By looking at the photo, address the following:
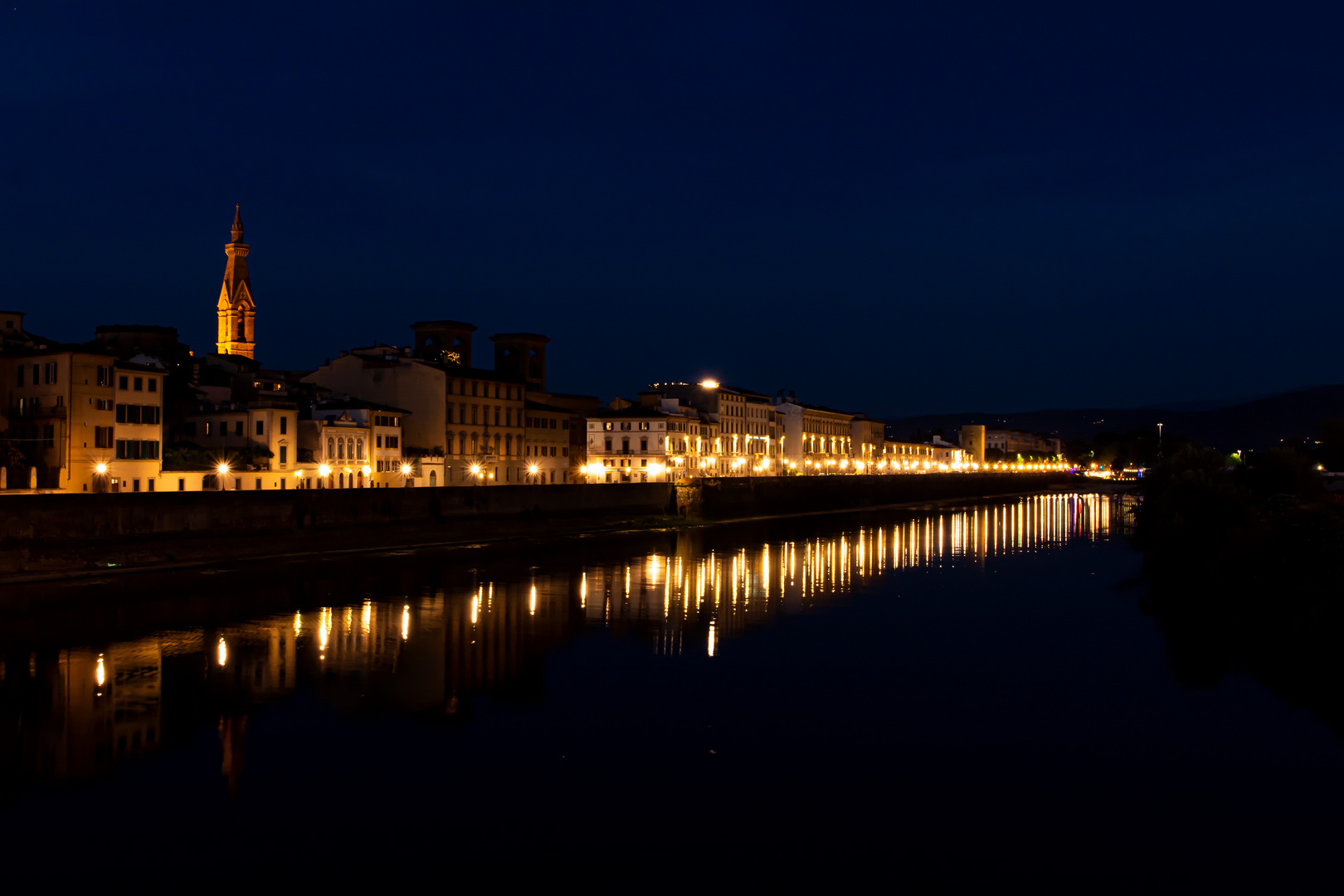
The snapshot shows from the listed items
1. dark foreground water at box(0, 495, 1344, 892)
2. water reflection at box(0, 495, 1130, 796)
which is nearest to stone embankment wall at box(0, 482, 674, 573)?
dark foreground water at box(0, 495, 1344, 892)

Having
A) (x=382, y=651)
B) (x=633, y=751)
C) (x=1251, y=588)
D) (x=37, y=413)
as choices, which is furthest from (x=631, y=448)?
(x=633, y=751)

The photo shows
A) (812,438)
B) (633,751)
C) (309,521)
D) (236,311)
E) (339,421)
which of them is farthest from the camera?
(812,438)

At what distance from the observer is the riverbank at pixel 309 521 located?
3189cm

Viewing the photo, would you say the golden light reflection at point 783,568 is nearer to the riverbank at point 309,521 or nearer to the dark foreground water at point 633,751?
the dark foreground water at point 633,751

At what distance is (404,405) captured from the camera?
207ft

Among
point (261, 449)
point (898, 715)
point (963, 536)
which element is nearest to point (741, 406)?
point (963, 536)

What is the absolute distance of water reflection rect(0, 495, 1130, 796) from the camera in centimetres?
1795

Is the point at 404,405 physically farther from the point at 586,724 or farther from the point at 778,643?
the point at 586,724

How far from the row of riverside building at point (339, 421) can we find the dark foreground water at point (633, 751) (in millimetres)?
13144

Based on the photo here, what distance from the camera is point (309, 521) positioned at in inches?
1602

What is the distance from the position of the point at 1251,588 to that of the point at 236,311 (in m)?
92.9

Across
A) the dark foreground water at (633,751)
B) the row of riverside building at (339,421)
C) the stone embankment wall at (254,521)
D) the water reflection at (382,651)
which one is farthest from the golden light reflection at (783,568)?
the row of riverside building at (339,421)

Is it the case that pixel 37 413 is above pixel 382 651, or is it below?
above

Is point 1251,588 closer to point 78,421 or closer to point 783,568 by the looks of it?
point 783,568
